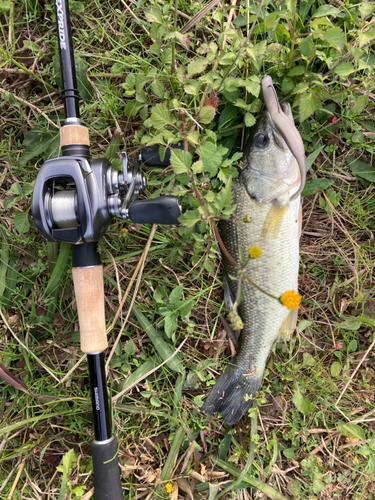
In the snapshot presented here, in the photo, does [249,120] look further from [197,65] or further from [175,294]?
[175,294]

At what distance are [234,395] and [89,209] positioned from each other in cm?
132

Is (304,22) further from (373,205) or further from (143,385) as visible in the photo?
(143,385)

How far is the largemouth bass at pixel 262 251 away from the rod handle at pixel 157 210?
0.52 m

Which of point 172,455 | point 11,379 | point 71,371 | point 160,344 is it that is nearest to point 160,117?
point 160,344

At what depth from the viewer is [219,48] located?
1.67m

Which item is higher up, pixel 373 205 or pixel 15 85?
pixel 15 85

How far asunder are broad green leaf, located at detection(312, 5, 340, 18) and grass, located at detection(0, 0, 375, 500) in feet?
0.25

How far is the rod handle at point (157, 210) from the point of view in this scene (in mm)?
1358

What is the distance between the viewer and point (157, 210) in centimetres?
137

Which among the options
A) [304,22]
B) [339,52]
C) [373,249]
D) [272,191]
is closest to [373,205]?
[373,249]

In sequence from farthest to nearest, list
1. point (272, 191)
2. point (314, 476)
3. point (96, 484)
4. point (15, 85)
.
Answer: point (15, 85) → point (314, 476) → point (272, 191) → point (96, 484)

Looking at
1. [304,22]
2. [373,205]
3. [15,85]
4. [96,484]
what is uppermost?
[304,22]

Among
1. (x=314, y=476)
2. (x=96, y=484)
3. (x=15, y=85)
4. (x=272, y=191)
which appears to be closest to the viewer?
(x=96, y=484)

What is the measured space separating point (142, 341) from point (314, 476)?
49.7 inches
